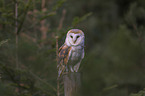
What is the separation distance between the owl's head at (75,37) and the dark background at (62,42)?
0.20 metres

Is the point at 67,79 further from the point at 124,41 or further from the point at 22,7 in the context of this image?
the point at 124,41

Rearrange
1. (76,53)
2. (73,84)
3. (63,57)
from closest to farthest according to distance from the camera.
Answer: (73,84), (76,53), (63,57)

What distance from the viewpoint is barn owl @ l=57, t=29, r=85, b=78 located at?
107 inches

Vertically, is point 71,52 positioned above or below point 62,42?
below

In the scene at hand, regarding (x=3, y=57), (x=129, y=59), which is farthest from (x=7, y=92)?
(x=129, y=59)

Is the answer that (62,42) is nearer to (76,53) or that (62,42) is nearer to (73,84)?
(76,53)

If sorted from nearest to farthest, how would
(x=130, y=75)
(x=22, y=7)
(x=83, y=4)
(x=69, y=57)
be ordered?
(x=69, y=57) < (x=22, y=7) < (x=130, y=75) < (x=83, y=4)

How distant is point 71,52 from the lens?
284 centimetres

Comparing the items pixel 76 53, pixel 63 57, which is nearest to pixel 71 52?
pixel 76 53

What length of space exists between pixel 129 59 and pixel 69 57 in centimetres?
Answer: 750

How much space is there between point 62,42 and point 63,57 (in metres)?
0.20

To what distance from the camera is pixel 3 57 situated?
171 inches

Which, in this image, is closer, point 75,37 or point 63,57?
point 75,37

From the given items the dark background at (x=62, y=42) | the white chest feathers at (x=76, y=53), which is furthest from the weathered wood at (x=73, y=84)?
the dark background at (x=62, y=42)
